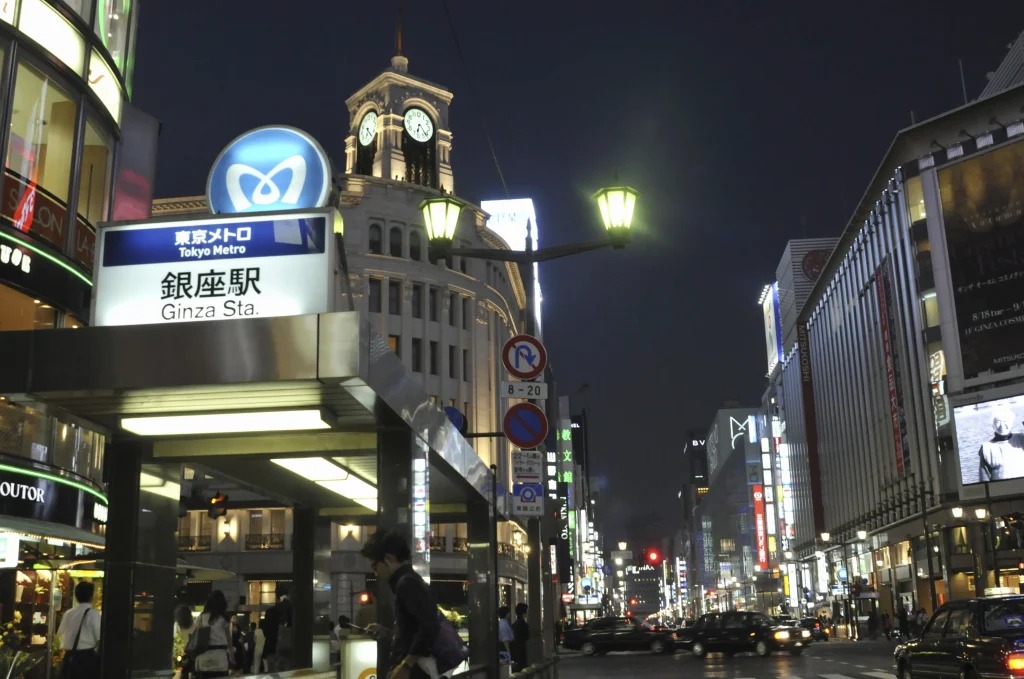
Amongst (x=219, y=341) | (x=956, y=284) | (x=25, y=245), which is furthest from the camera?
(x=956, y=284)

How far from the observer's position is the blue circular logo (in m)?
9.30

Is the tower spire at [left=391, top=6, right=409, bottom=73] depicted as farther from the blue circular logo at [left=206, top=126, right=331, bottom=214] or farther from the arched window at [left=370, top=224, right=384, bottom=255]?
the blue circular logo at [left=206, top=126, right=331, bottom=214]

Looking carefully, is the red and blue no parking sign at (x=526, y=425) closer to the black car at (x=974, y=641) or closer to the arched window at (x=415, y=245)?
the black car at (x=974, y=641)

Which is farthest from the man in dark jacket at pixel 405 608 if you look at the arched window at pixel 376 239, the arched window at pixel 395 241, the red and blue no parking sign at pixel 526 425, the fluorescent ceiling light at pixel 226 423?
the arched window at pixel 395 241

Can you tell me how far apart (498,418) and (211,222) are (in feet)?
190

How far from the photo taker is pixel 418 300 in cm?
6297

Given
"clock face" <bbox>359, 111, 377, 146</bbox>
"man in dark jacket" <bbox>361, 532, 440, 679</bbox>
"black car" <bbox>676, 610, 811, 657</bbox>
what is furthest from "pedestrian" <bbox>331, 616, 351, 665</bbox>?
"clock face" <bbox>359, 111, 377, 146</bbox>

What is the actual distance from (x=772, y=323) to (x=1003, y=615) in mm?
109687

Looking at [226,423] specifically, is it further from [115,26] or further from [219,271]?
[115,26]

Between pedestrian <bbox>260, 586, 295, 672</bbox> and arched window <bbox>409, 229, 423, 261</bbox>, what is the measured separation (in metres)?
44.5

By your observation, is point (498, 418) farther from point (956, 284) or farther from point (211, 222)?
point (211, 222)

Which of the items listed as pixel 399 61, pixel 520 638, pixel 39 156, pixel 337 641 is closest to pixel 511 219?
pixel 399 61

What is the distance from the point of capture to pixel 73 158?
58.8ft

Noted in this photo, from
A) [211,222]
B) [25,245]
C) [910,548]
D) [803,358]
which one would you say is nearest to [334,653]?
[25,245]
